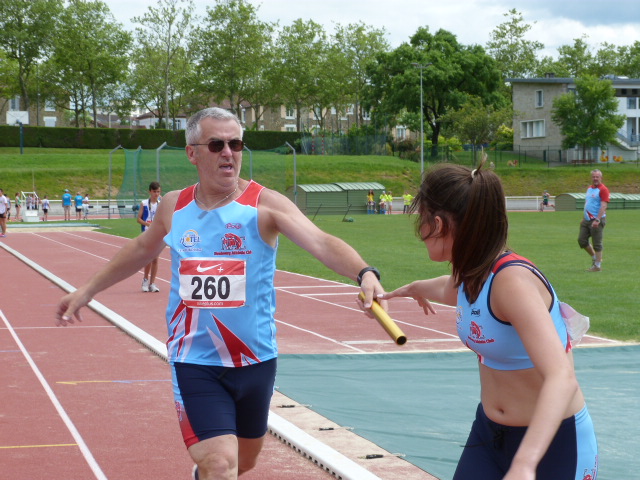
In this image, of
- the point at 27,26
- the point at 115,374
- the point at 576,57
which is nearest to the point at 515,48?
the point at 576,57

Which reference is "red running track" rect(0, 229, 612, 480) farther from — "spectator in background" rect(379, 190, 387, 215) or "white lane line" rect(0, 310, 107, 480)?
"spectator in background" rect(379, 190, 387, 215)

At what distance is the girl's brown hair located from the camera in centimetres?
294

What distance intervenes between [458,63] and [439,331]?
72.2m

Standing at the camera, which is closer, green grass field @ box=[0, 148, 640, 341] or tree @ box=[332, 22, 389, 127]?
green grass field @ box=[0, 148, 640, 341]

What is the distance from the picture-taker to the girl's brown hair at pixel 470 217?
116 inches

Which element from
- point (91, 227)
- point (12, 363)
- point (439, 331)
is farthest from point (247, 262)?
point (91, 227)

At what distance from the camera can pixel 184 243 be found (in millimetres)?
4105

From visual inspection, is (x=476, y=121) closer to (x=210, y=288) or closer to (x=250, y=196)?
(x=250, y=196)

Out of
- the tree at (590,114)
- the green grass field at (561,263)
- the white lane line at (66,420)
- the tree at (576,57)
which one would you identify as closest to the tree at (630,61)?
the tree at (576,57)

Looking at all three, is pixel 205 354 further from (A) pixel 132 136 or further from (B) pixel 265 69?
(B) pixel 265 69

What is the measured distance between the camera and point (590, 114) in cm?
7506

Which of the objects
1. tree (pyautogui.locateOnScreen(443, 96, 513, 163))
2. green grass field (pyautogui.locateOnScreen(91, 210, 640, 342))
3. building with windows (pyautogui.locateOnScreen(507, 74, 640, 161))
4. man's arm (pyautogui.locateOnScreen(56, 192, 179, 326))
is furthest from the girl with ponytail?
building with windows (pyautogui.locateOnScreen(507, 74, 640, 161))

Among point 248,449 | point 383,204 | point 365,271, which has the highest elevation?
point 365,271

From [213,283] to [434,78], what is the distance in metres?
76.3
